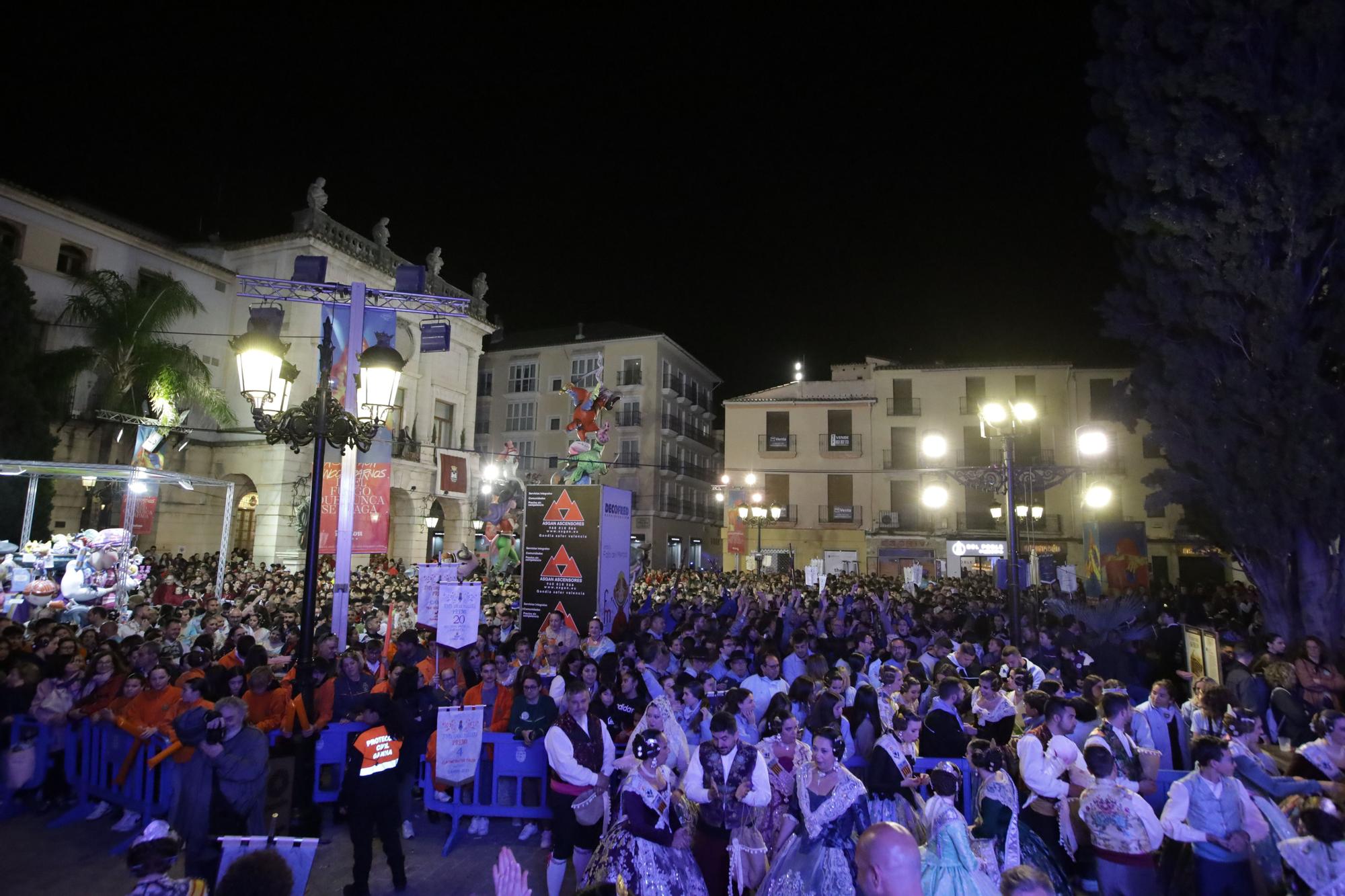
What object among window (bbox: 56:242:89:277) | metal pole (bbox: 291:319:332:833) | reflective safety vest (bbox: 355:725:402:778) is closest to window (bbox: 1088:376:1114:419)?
metal pole (bbox: 291:319:332:833)

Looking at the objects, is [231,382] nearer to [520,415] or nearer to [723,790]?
[520,415]

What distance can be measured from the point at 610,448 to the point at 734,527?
1444cm

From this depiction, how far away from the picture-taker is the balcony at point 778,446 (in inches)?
1453

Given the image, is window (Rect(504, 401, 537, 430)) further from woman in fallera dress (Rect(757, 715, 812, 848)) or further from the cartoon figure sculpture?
woman in fallera dress (Rect(757, 715, 812, 848))

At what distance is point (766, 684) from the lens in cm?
747

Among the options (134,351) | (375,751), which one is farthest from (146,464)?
(375,751)

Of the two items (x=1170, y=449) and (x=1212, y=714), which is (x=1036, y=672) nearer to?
(x=1212, y=714)

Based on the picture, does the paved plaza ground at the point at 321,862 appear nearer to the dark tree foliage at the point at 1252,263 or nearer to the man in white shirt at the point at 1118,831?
the man in white shirt at the point at 1118,831

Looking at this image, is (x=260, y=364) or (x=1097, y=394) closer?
(x=260, y=364)

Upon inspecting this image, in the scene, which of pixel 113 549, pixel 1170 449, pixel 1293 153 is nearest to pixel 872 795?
pixel 1170 449

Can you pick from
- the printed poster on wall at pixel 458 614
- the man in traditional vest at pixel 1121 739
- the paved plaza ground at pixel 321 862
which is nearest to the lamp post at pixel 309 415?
the paved plaza ground at pixel 321 862

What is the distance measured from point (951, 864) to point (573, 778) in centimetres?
254

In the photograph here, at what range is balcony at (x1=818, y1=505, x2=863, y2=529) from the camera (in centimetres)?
3562

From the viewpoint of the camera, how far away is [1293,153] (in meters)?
12.2
